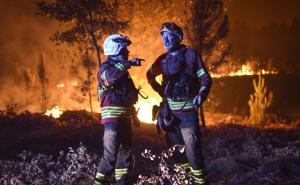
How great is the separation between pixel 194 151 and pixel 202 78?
882 mm

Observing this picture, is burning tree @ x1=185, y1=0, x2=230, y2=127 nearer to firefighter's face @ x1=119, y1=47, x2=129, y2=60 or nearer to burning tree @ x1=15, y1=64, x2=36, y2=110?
firefighter's face @ x1=119, y1=47, x2=129, y2=60

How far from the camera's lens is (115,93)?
5.22m

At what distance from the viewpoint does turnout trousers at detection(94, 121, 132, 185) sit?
16.8 ft

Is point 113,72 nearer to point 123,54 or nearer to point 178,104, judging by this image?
point 123,54

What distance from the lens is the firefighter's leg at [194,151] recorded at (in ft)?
16.2

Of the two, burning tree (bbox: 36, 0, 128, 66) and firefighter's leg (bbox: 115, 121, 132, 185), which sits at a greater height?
burning tree (bbox: 36, 0, 128, 66)

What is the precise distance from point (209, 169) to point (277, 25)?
27.5m

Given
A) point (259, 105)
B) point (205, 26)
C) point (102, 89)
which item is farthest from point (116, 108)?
point (259, 105)

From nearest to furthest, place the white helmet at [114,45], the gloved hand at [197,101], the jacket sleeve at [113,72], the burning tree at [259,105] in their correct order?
the gloved hand at [197,101]
the jacket sleeve at [113,72]
the white helmet at [114,45]
the burning tree at [259,105]

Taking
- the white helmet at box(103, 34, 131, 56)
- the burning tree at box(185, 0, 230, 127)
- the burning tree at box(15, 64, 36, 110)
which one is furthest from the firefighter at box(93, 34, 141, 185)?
the burning tree at box(15, 64, 36, 110)

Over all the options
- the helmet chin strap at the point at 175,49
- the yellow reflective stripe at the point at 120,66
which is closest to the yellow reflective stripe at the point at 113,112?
the yellow reflective stripe at the point at 120,66

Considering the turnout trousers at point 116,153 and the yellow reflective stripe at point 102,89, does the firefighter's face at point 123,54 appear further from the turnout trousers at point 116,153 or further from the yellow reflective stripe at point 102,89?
the turnout trousers at point 116,153

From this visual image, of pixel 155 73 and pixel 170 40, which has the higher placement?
pixel 170 40

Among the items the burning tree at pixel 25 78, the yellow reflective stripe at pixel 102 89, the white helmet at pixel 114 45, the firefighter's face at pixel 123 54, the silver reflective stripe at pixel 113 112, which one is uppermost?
the burning tree at pixel 25 78
